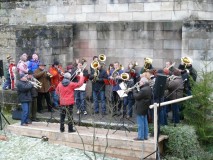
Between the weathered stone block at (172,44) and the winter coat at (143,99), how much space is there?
4341mm

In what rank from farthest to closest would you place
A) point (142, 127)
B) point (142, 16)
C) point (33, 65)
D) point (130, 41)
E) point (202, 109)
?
1. point (142, 16)
2. point (130, 41)
3. point (33, 65)
4. point (202, 109)
5. point (142, 127)

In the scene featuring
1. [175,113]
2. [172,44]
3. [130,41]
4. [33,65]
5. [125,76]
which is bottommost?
[175,113]

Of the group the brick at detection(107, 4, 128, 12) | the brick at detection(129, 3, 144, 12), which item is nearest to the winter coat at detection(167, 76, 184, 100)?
the brick at detection(129, 3, 144, 12)

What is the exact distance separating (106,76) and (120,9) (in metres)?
3.67

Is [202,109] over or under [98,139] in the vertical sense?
over

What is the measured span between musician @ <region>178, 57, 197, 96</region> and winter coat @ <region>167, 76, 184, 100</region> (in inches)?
15.2

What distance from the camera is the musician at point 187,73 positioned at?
12308 millimetres

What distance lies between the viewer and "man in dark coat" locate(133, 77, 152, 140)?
1059 cm

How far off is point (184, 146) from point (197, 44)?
3.86 meters

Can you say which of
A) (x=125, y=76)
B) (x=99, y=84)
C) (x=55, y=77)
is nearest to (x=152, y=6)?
(x=125, y=76)

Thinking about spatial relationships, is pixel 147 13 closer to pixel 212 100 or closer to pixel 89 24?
pixel 89 24

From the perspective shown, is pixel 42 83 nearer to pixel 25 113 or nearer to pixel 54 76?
pixel 54 76

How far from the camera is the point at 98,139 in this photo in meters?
11.3

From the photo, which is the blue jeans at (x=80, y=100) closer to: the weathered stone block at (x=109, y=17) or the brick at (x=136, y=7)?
the weathered stone block at (x=109, y=17)
